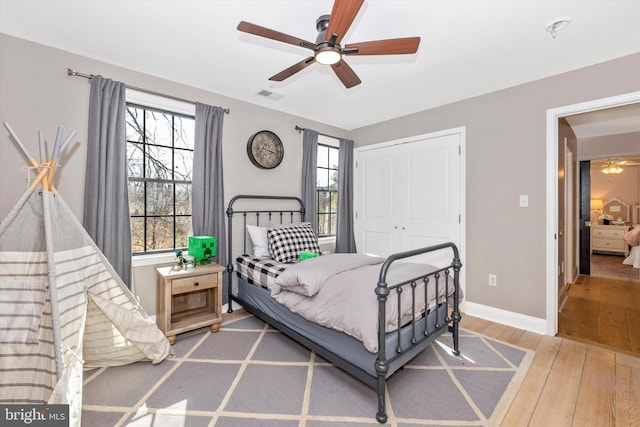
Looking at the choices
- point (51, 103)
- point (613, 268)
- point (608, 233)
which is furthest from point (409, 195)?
point (608, 233)

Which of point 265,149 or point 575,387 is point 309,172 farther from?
point 575,387

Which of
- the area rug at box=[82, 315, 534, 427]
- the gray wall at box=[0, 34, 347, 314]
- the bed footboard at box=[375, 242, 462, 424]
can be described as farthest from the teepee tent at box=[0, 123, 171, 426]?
the bed footboard at box=[375, 242, 462, 424]

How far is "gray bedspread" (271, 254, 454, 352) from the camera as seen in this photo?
5.90 ft

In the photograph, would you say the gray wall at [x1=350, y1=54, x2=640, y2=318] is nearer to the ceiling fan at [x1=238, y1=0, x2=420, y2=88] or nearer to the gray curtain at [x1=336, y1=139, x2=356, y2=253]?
the gray curtain at [x1=336, y1=139, x2=356, y2=253]

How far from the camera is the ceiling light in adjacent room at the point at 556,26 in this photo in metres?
2.06

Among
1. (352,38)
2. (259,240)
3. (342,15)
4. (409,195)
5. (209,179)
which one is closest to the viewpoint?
(342,15)

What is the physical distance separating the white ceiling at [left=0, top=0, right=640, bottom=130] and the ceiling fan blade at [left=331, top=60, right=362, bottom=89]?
1.09ft

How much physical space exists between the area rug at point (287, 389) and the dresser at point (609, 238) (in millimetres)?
6620

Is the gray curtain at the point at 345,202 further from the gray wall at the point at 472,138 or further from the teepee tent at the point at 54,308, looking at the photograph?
the teepee tent at the point at 54,308

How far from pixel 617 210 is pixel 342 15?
31.1 feet

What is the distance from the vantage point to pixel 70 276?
1.89 metres

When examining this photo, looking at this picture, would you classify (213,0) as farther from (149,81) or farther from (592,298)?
(592,298)

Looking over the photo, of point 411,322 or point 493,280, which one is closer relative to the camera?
point 411,322

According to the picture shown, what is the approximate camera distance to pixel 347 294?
1964mm
